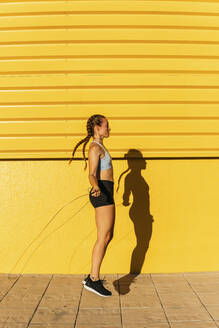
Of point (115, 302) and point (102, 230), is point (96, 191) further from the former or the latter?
point (115, 302)

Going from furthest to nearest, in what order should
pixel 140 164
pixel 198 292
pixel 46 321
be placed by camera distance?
1. pixel 140 164
2. pixel 198 292
3. pixel 46 321

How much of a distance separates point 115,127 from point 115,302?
6.84 feet

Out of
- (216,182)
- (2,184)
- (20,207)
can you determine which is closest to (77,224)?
(20,207)

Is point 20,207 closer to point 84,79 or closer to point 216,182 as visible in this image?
point 84,79

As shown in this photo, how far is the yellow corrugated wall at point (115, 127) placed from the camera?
15.7 ft

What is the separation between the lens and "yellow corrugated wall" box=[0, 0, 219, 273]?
4.78m

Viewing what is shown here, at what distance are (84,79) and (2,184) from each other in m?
1.70

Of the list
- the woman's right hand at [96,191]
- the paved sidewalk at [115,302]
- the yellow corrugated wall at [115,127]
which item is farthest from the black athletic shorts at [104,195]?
the paved sidewalk at [115,302]

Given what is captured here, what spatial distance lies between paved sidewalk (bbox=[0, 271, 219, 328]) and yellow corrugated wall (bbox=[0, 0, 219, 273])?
0.24 meters

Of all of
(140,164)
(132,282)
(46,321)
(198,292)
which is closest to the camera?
(46,321)

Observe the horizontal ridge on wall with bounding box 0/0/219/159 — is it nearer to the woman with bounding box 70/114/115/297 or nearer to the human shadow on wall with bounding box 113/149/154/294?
the human shadow on wall with bounding box 113/149/154/294

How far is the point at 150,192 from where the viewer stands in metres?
4.93

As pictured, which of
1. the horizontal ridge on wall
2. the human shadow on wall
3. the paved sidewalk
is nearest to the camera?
the paved sidewalk

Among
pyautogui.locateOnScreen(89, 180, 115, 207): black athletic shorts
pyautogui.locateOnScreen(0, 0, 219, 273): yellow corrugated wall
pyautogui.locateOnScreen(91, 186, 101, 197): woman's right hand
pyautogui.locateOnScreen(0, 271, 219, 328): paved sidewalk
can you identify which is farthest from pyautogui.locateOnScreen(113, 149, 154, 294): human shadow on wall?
pyautogui.locateOnScreen(91, 186, 101, 197): woman's right hand
